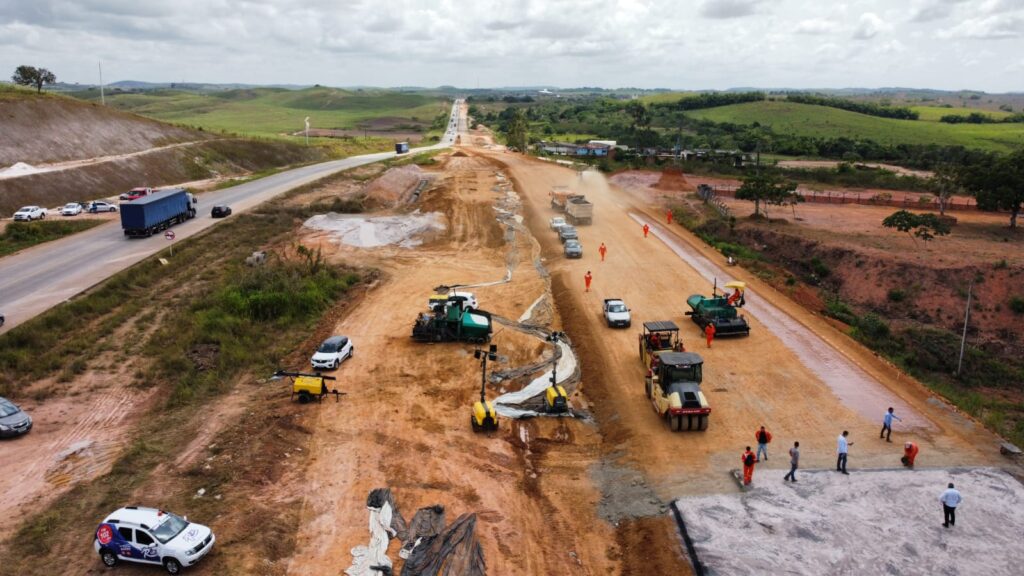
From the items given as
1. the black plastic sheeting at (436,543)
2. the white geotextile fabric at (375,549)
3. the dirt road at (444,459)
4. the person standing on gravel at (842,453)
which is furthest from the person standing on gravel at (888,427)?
the white geotextile fabric at (375,549)

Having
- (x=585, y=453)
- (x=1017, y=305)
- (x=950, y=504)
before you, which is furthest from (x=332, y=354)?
(x=1017, y=305)

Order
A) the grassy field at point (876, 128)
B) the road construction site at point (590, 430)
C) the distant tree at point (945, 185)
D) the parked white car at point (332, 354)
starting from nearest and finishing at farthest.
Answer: the road construction site at point (590, 430) < the parked white car at point (332, 354) < the distant tree at point (945, 185) < the grassy field at point (876, 128)

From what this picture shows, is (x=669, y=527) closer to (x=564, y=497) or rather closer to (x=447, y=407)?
(x=564, y=497)

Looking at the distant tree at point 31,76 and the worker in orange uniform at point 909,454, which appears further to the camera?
the distant tree at point 31,76

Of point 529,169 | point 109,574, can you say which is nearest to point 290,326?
point 109,574

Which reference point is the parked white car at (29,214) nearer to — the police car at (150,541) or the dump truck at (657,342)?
the police car at (150,541)

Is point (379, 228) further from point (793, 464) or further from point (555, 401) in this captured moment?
point (793, 464)

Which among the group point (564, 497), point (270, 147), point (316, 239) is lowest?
point (564, 497)
